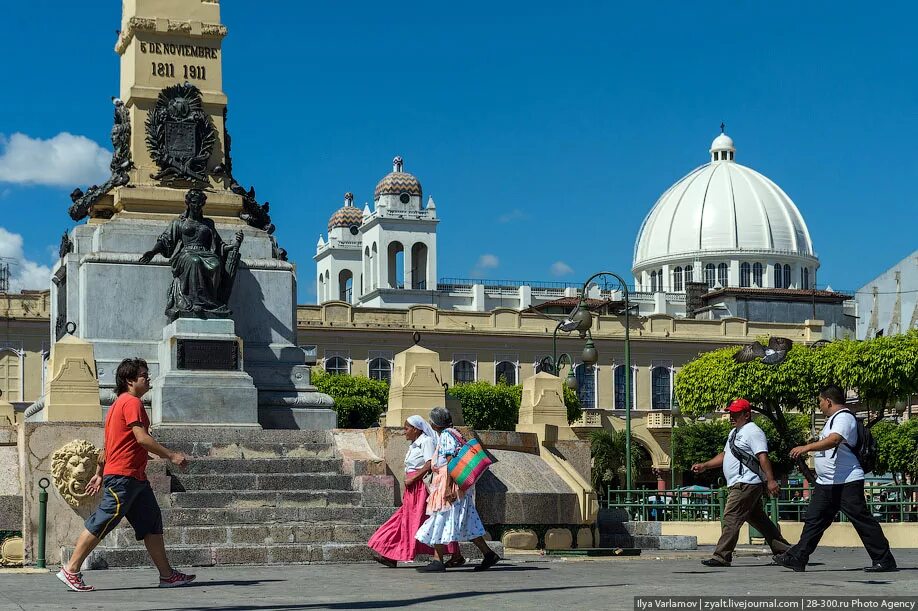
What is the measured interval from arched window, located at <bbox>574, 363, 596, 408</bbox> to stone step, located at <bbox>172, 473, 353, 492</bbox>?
68.5 m

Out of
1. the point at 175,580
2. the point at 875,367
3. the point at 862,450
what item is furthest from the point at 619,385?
the point at 175,580

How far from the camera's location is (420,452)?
1630 cm

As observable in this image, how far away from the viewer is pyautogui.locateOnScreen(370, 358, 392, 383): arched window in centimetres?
8581

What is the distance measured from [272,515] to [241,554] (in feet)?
4.56

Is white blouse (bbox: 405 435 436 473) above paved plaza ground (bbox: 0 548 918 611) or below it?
above

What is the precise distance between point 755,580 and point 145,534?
520 cm

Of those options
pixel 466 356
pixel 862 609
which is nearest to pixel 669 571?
pixel 862 609

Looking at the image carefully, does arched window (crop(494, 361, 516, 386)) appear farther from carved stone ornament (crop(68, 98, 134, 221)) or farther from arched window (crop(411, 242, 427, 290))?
carved stone ornament (crop(68, 98, 134, 221))

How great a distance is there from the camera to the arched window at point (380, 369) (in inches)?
3378

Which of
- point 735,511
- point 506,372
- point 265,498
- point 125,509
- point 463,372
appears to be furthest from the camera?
point 506,372

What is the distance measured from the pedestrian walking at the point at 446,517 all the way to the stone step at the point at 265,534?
2.19 metres

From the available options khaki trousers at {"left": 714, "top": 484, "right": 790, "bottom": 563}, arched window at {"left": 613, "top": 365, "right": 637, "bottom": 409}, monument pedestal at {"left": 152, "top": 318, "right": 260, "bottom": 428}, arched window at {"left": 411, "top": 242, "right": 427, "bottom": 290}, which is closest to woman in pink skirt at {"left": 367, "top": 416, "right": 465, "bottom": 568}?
khaki trousers at {"left": 714, "top": 484, "right": 790, "bottom": 563}

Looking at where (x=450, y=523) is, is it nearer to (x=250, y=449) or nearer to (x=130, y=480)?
(x=130, y=480)

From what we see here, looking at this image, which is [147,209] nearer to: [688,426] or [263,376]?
[263,376]
